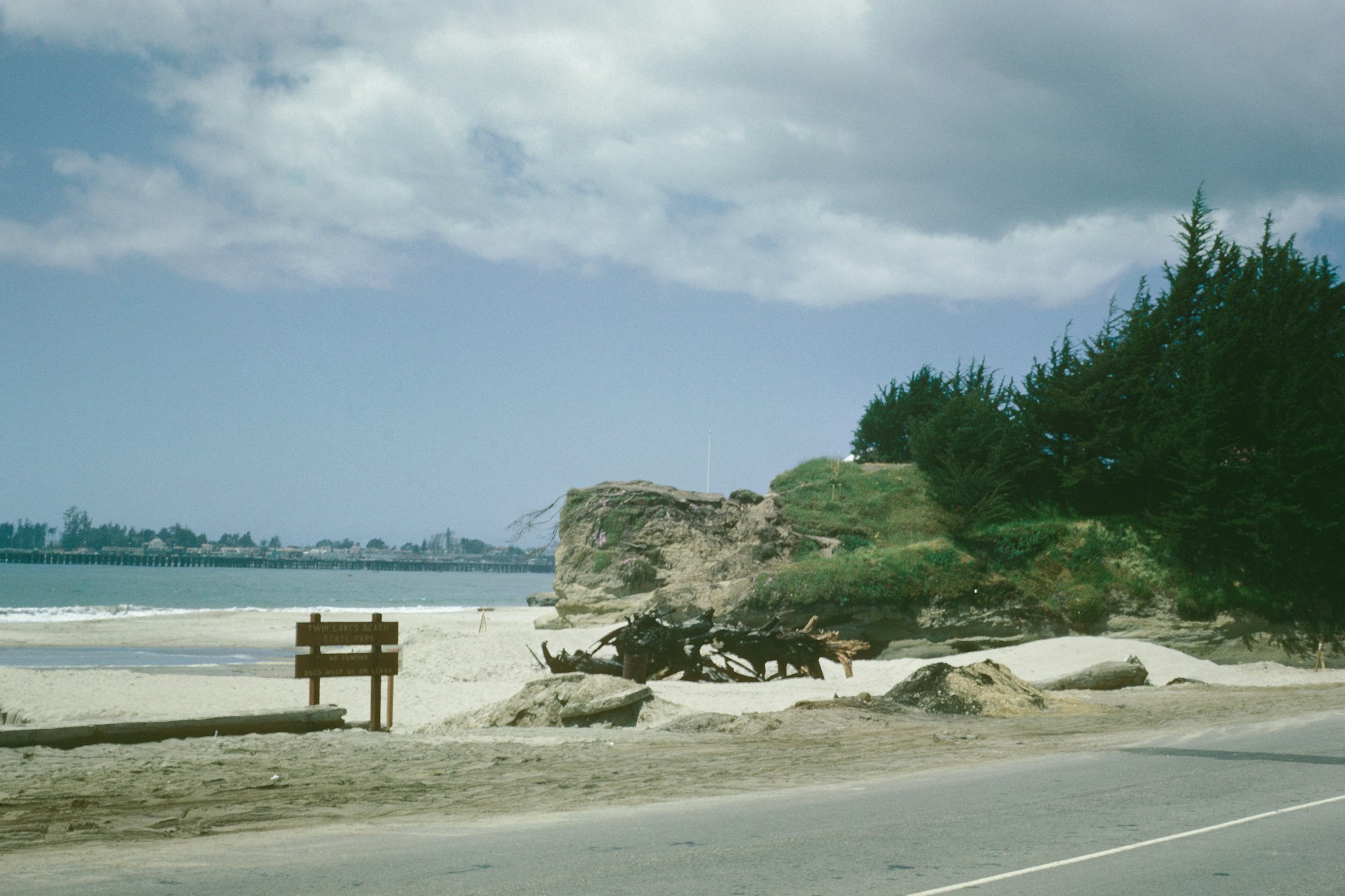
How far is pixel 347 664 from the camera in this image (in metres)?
14.0

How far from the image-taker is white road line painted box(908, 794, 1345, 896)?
19.1 feet

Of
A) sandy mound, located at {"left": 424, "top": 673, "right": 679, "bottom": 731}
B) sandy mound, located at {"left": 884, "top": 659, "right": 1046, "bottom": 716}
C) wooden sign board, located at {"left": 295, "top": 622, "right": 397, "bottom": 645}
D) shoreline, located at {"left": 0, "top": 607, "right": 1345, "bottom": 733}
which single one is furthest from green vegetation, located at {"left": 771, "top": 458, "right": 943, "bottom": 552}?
wooden sign board, located at {"left": 295, "top": 622, "right": 397, "bottom": 645}

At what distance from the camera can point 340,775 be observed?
999 centimetres

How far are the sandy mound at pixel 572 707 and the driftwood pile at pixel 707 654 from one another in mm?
5288

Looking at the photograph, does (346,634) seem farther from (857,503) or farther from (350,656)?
(857,503)

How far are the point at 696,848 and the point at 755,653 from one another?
52.5ft

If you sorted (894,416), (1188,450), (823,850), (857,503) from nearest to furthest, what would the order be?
1. (823,850)
2. (1188,450)
3. (857,503)
4. (894,416)

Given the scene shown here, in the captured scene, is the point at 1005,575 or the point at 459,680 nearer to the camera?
the point at 459,680

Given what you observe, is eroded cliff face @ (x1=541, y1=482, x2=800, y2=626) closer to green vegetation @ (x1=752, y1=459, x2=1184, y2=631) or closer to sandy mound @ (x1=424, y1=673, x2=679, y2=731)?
green vegetation @ (x1=752, y1=459, x2=1184, y2=631)

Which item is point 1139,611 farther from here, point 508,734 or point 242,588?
point 242,588

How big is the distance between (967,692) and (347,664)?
31.0ft

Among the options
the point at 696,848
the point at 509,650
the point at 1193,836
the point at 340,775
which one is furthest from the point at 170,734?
the point at 509,650

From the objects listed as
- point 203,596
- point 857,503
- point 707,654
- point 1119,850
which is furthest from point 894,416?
point 203,596

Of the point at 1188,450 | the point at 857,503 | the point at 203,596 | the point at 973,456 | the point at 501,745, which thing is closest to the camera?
the point at 501,745
